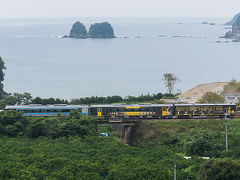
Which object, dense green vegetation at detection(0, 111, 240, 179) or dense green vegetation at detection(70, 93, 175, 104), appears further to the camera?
dense green vegetation at detection(70, 93, 175, 104)

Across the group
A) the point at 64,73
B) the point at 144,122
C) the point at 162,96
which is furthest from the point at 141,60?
the point at 144,122

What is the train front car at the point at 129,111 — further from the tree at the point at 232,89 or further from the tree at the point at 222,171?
the tree at the point at 232,89

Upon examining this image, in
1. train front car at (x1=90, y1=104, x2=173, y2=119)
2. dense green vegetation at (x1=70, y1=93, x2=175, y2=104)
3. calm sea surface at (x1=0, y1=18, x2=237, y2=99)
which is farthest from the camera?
calm sea surface at (x1=0, y1=18, x2=237, y2=99)

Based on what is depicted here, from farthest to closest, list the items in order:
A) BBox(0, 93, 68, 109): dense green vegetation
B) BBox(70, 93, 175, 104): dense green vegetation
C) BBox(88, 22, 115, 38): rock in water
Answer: BBox(88, 22, 115, 38): rock in water < BBox(70, 93, 175, 104): dense green vegetation < BBox(0, 93, 68, 109): dense green vegetation

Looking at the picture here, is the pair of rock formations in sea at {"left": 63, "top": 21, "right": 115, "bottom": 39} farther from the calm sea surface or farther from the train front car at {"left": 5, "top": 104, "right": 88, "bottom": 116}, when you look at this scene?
the train front car at {"left": 5, "top": 104, "right": 88, "bottom": 116}

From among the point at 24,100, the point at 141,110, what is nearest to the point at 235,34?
the point at 24,100

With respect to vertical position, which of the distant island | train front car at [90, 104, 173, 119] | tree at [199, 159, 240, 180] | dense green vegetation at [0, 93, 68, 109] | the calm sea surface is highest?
the distant island

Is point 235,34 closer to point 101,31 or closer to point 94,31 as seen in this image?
point 101,31

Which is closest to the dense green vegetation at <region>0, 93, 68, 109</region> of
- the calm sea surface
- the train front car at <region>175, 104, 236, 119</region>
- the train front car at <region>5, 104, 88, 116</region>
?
the train front car at <region>5, 104, 88, 116</region>
